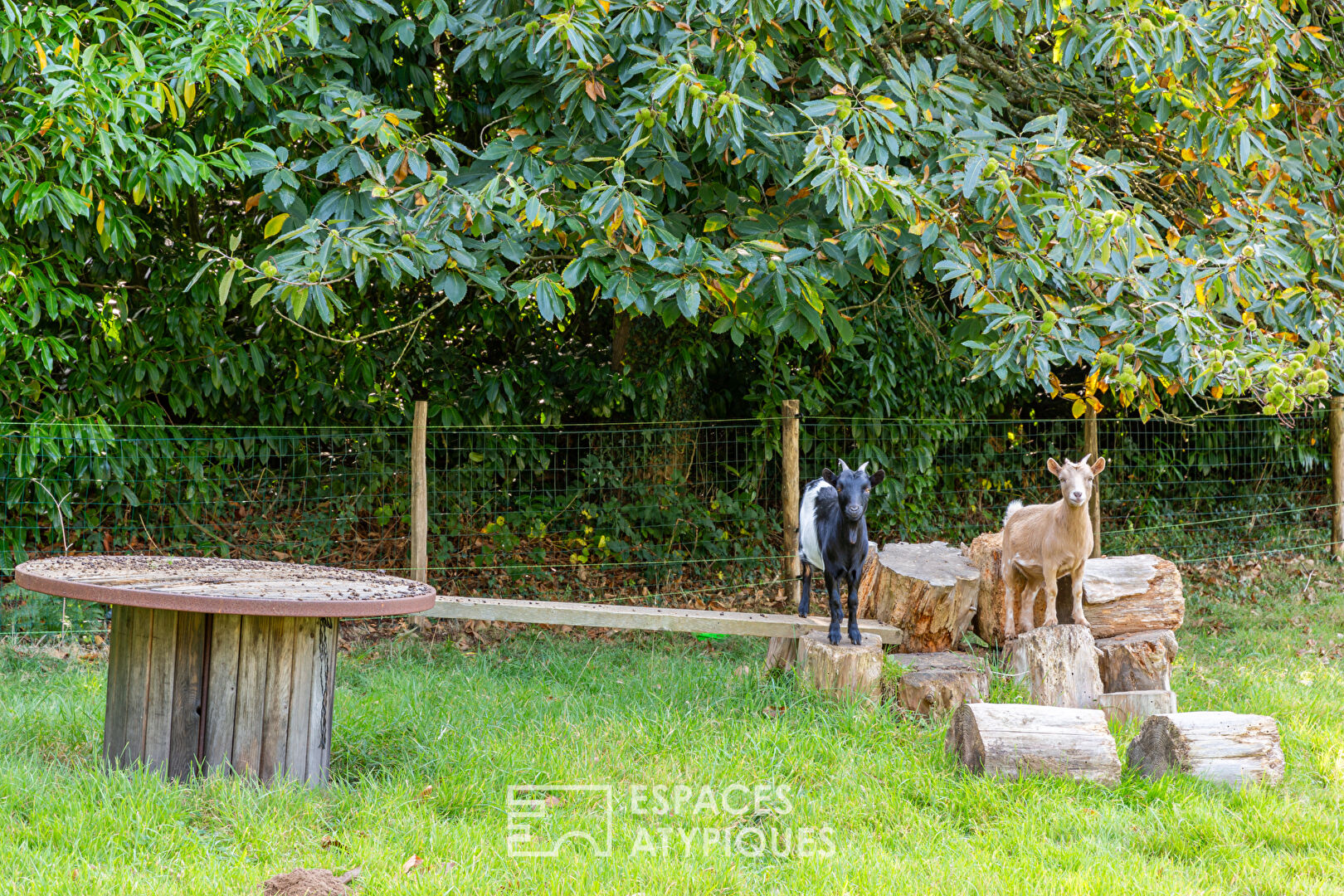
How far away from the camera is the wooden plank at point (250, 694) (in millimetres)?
3992

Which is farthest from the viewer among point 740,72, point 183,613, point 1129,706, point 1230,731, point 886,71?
point 886,71

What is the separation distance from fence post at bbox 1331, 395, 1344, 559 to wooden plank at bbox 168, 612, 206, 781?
10111mm

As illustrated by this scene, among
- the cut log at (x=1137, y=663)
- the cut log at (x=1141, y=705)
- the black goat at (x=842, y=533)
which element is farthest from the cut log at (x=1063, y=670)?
the black goat at (x=842, y=533)

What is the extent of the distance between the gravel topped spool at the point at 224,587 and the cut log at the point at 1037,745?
230 centimetres

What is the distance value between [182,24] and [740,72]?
274 cm

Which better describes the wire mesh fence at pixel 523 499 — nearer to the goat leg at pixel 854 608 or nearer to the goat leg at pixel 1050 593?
the goat leg at pixel 854 608

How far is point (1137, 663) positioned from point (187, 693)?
454 cm

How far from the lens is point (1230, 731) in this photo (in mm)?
4324

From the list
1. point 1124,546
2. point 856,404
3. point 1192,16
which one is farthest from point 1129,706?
point 1124,546

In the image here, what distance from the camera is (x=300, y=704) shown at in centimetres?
408

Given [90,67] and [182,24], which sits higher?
[182,24]

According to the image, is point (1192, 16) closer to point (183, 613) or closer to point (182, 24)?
point (182, 24)

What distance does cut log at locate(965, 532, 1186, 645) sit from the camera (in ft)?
19.1

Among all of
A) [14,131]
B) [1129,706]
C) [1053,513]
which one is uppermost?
[14,131]
